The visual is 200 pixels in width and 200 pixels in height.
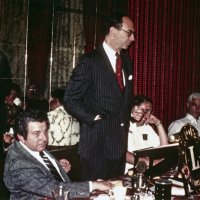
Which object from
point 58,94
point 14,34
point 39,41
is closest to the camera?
point 14,34

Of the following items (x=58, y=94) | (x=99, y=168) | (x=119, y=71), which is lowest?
(x=99, y=168)

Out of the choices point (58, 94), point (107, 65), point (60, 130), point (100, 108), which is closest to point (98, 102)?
point (100, 108)

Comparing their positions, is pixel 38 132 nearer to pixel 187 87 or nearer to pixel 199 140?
pixel 199 140

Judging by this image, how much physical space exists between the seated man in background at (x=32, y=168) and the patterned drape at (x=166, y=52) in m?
3.44

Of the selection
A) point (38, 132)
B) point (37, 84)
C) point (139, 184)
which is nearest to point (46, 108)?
point (37, 84)

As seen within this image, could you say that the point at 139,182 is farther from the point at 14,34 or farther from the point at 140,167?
the point at 14,34

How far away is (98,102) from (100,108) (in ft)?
0.16

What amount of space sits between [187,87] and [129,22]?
11.7 feet

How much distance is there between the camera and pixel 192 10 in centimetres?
659

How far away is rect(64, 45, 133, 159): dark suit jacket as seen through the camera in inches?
127

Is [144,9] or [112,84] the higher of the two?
[144,9]

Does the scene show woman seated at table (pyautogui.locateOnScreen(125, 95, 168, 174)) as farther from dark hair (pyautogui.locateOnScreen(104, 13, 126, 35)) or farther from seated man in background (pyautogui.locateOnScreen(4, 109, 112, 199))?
seated man in background (pyautogui.locateOnScreen(4, 109, 112, 199))

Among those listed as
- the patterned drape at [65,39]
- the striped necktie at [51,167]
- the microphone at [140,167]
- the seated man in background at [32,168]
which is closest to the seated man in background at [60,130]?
the patterned drape at [65,39]

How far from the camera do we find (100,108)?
324 centimetres
